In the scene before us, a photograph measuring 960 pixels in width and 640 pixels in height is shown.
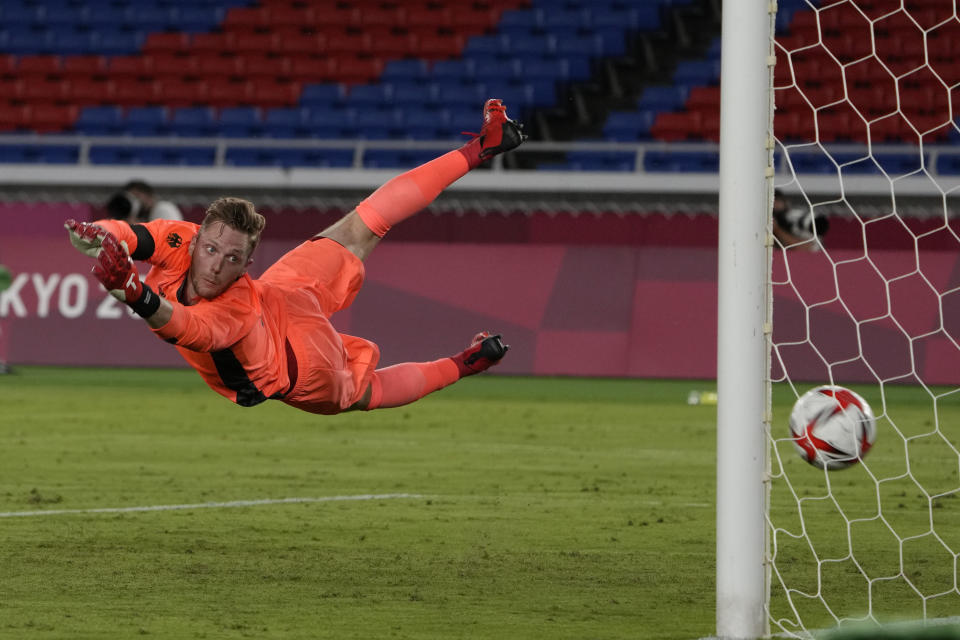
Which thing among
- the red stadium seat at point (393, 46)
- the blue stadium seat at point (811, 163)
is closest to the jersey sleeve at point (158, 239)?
the blue stadium seat at point (811, 163)

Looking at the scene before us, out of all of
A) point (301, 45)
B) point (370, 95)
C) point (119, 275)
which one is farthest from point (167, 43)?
point (119, 275)

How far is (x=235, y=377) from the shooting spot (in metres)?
5.98

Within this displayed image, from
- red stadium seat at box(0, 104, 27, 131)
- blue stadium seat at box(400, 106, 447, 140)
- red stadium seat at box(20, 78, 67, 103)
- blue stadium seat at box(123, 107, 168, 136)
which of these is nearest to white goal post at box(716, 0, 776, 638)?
blue stadium seat at box(400, 106, 447, 140)

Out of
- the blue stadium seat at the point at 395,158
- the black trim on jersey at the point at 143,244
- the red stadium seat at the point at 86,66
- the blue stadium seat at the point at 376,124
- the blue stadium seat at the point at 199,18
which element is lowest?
the blue stadium seat at the point at 395,158

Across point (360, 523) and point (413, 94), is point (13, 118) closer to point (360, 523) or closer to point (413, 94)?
point (413, 94)

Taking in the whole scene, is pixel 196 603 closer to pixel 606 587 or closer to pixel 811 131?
pixel 606 587

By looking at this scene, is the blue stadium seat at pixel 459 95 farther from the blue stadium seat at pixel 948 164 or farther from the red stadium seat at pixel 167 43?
the blue stadium seat at pixel 948 164

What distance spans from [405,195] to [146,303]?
1732 millimetres

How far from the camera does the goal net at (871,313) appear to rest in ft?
19.3

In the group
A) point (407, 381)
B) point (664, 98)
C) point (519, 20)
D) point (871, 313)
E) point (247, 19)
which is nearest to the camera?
point (407, 381)

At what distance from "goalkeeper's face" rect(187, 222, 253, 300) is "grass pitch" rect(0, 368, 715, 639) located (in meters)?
1.12

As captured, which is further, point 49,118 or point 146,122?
point 49,118

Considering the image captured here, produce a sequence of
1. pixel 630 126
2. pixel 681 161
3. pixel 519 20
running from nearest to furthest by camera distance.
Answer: pixel 681 161 < pixel 630 126 < pixel 519 20

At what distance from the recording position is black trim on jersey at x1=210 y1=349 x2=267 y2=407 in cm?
585
